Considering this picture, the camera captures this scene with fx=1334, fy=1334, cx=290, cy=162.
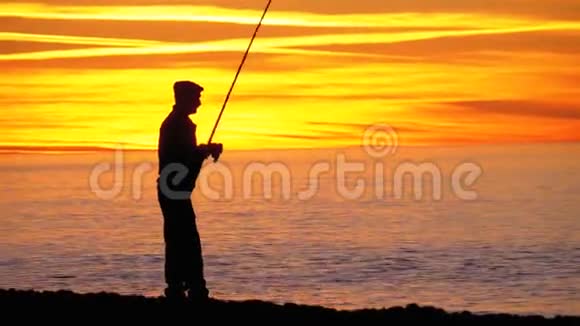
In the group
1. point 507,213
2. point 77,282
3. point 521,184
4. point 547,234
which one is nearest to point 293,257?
point 77,282

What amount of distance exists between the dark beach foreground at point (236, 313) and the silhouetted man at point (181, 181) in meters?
0.39

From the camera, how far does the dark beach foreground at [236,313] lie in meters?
12.9

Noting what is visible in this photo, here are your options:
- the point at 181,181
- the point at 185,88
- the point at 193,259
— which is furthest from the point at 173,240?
the point at 185,88

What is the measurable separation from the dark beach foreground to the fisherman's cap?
6.99ft

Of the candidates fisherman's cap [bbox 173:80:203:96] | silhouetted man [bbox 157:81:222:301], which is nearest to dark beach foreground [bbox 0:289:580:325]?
silhouetted man [bbox 157:81:222:301]

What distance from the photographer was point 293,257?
3906cm

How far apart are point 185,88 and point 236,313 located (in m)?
2.32

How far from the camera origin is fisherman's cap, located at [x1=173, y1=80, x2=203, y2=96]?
44.1 ft

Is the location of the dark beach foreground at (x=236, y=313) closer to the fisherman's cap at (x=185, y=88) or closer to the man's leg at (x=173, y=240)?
the man's leg at (x=173, y=240)

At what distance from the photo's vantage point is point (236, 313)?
13.1 m

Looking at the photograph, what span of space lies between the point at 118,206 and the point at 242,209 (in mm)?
10112

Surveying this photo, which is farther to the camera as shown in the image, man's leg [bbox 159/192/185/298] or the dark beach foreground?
man's leg [bbox 159/192/185/298]

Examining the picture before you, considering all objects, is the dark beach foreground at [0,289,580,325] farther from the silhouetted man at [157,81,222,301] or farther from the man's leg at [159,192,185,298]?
the silhouetted man at [157,81,222,301]

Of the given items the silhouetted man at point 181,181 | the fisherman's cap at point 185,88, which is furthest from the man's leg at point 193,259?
the fisherman's cap at point 185,88
